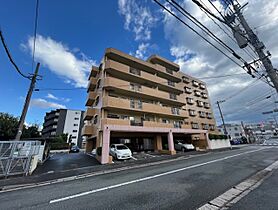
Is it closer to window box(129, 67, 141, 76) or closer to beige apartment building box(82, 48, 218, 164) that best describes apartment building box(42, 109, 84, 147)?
beige apartment building box(82, 48, 218, 164)

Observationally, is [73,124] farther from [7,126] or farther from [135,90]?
[135,90]

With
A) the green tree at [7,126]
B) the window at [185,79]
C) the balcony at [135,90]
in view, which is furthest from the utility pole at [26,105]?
the window at [185,79]

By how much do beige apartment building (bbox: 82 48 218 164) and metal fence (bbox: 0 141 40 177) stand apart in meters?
5.33

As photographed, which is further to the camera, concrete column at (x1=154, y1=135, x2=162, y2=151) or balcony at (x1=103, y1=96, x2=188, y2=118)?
concrete column at (x1=154, y1=135, x2=162, y2=151)

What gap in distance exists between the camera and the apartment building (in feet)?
175

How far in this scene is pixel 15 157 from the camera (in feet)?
27.1

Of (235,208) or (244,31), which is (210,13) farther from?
(235,208)

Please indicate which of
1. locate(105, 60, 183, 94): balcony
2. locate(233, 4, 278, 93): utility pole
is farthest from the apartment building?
locate(233, 4, 278, 93): utility pole

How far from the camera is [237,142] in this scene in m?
42.1

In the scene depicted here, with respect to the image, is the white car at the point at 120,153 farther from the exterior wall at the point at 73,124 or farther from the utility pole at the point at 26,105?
the exterior wall at the point at 73,124

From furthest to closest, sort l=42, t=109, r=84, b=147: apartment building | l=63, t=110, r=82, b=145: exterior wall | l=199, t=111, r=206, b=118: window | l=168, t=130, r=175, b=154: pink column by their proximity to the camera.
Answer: l=63, t=110, r=82, b=145: exterior wall → l=42, t=109, r=84, b=147: apartment building → l=199, t=111, r=206, b=118: window → l=168, t=130, r=175, b=154: pink column

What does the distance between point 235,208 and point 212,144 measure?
78.5 ft

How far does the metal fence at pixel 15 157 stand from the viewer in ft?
26.2

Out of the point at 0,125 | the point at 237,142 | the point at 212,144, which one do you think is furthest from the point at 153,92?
the point at 237,142
